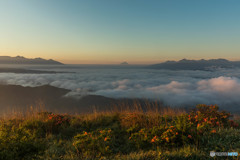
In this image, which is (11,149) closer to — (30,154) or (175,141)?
(30,154)

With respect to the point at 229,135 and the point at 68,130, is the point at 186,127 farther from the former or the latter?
the point at 68,130

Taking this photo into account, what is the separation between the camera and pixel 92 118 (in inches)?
280

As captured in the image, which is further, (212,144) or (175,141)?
(175,141)

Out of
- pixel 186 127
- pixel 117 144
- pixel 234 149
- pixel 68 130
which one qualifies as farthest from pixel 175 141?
pixel 68 130

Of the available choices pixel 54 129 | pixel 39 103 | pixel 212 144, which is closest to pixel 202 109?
pixel 212 144

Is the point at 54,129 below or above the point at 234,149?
below

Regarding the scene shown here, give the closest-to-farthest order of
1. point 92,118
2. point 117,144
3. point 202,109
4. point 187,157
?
point 187,157
point 117,144
point 202,109
point 92,118

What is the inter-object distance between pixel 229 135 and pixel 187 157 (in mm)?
1924

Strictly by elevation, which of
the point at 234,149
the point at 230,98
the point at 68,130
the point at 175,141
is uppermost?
the point at 234,149

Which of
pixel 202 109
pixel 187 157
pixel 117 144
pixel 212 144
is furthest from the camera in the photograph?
pixel 202 109

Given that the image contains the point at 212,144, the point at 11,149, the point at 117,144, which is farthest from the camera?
the point at 117,144

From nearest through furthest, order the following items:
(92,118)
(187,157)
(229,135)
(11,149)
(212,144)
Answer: (187,157), (11,149), (212,144), (229,135), (92,118)

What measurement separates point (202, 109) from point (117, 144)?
14.8 ft

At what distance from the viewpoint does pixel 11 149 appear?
314 centimetres
